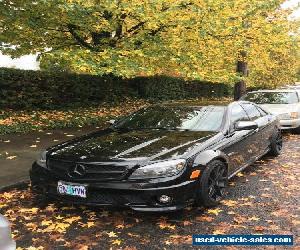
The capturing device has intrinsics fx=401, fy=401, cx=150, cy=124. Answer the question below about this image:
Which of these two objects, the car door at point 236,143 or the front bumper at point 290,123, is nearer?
the car door at point 236,143

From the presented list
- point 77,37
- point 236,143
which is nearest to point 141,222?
point 236,143

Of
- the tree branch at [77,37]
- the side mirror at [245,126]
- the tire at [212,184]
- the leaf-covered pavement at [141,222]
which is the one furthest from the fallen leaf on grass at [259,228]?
the tree branch at [77,37]

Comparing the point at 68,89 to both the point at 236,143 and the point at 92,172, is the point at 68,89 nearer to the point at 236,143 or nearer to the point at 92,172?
the point at 236,143

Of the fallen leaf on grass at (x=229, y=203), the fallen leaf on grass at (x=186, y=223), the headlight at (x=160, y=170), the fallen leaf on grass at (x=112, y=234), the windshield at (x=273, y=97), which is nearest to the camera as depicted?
the fallen leaf on grass at (x=112, y=234)

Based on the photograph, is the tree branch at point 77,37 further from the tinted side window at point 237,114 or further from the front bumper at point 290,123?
the tinted side window at point 237,114

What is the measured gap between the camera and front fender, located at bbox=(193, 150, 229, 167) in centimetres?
510

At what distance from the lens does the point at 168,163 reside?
4.80 meters

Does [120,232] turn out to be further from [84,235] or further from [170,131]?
[170,131]

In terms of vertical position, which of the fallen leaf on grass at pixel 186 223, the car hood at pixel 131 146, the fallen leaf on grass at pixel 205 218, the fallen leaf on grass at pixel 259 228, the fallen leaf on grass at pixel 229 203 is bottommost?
the fallen leaf on grass at pixel 186 223

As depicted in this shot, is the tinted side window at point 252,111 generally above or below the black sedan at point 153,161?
above

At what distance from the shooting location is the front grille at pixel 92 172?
4.73 metres

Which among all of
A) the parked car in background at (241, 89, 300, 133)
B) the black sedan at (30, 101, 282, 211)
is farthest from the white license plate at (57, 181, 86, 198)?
the parked car in background at (241, 89, 300, 133)

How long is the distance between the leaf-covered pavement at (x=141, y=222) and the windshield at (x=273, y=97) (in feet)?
21.2

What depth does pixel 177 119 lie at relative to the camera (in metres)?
6.43
